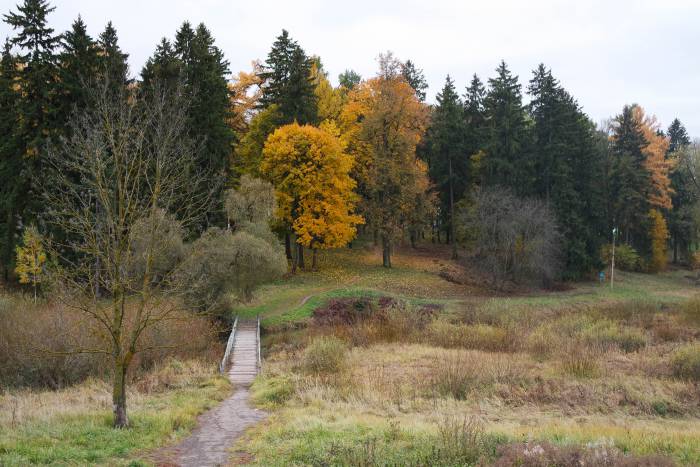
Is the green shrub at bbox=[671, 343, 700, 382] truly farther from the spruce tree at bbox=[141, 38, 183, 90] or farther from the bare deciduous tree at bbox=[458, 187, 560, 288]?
the spruce tree at bbox=[141, 38, 183, 90]

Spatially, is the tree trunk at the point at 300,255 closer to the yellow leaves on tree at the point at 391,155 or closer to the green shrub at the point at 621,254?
the yellow leaves on tree at the point at 391,155

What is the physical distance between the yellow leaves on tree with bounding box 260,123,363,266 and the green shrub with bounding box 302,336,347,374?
2296cm

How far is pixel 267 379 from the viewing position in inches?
784

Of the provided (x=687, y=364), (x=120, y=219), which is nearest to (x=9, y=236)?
(x=120, y=219)

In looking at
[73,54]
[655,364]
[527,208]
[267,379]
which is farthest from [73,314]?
[527,208]

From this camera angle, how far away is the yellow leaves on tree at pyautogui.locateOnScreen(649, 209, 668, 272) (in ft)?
202

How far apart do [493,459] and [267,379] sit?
1179 cm

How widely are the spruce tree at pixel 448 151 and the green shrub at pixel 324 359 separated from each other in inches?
1414

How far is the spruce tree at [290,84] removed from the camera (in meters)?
48.2

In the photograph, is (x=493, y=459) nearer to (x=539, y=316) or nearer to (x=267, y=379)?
(x=267, y=379)

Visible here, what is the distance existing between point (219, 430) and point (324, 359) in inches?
312

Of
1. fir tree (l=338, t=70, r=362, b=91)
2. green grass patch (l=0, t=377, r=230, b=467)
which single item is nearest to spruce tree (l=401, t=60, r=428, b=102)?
fir tree (l=338, t=70, r=362, b=91)

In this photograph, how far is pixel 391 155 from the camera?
157 ft

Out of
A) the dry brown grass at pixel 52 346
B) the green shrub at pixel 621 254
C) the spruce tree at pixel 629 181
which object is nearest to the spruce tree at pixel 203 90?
the dry brown grass at pixel 52 346
